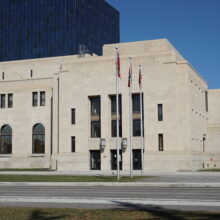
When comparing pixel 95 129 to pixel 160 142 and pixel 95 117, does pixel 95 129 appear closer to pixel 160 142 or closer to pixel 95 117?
pixel 95 117

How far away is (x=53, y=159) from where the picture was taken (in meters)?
60.2

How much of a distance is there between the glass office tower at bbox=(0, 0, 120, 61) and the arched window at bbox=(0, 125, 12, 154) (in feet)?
240

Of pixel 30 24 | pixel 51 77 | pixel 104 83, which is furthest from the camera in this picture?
pixel 30 24

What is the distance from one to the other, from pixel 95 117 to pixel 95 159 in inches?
215

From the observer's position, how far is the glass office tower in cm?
13875

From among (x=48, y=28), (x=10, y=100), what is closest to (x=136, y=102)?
(x=10, y=100)

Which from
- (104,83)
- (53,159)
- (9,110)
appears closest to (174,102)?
(104,83)

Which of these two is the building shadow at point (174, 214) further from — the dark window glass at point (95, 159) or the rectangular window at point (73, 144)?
the rectangular window at point (73, 144)

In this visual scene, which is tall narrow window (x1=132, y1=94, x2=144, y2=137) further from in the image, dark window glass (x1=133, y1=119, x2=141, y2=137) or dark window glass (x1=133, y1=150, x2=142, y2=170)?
dark window glass (x1=133, y1=150, x2=142, y2=170)

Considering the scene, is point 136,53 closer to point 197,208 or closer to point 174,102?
point 174,102

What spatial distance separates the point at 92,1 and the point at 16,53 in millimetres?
31486

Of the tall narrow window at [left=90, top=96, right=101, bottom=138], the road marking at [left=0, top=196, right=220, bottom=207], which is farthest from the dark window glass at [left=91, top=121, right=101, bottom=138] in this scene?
the road marking at [left=0, top=196, right=220, bottom=207]

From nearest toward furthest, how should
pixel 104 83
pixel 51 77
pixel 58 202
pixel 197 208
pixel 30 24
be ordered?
pixel 197 208, pixel 58 202, pixel 104 83, pixel 51 77, pixel 30 24

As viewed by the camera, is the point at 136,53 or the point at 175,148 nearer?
the point at 175,148
